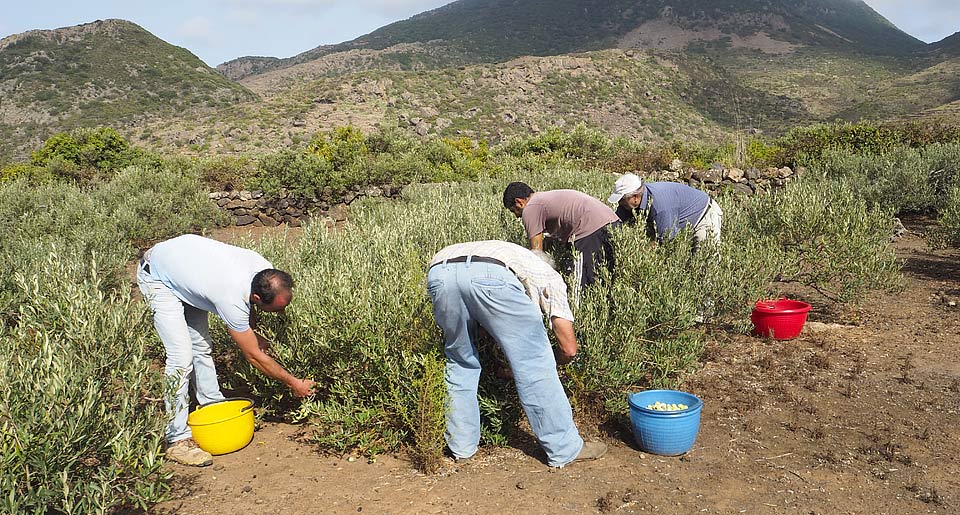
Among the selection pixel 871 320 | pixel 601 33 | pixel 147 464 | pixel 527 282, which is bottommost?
pixel 871 320

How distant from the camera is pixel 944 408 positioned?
4352 millimetres

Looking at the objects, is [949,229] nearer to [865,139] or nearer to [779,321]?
[779,321]

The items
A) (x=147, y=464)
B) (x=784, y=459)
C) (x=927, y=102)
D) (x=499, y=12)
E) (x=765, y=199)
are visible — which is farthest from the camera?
(x=499, y=12)

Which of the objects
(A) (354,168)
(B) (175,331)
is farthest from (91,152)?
(B) (175,331)

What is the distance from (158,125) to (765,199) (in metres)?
44.7

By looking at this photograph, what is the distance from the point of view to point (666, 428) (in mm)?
3713

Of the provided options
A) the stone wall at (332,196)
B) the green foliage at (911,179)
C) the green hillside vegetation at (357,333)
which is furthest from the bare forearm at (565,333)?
the stone wall at (332,196)

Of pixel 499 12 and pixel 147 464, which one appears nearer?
pixel 147 464

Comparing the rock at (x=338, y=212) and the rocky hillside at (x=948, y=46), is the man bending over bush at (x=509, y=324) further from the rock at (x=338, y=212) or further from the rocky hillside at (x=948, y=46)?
the rocky hillside at (x=948, y=46)

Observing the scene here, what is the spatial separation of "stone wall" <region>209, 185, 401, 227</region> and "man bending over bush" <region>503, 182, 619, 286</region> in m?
9.23

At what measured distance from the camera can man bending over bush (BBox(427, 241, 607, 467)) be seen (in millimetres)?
3385

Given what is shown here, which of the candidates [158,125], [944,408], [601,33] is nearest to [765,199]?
[944,408]

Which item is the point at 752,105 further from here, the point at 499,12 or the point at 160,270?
the point at 499,12

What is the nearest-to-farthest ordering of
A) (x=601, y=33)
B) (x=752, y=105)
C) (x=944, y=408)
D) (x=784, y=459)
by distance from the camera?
1. (x=784, y=459)
2. (x=944, y=408)
3. (x=752, y=105)
4. (x=601, y=33)
